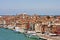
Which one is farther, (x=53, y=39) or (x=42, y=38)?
(x=42, y=38)

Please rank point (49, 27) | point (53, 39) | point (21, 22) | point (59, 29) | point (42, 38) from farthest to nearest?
1. point (21, 22)
2. point (49, 27)
3. point (59, 29)
4. point (42, 38)
5. point (53, 39)

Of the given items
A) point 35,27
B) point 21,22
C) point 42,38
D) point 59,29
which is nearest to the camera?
point 42,38

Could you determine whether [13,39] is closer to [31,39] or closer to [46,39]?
[31,39]

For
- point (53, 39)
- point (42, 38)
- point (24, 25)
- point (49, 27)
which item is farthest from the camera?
point (24, 25)

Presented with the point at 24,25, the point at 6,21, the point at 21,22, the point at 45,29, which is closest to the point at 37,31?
the point at 45,29

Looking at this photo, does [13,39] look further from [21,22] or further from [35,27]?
[21,22]

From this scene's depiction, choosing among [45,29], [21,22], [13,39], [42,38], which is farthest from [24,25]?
[42,38]

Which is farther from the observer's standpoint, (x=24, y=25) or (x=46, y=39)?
(x=24, y=25)

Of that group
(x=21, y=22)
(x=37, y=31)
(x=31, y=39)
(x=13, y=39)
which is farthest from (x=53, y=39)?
(x=21, y=22)

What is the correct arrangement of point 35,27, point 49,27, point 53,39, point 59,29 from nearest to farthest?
point 53,39, point 59,29, point 49,27, point 35,27
